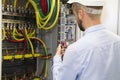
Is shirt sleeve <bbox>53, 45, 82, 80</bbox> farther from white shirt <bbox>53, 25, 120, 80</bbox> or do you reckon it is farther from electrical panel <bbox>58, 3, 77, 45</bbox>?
electrical panel <bbox>58, 3, 77, 45</bbox>

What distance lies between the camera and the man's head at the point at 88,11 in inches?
53.4

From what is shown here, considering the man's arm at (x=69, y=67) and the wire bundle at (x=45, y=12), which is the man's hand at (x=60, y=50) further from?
the wire bundle at (x=45, y=12)

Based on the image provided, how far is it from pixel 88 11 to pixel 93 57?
296 millimetres

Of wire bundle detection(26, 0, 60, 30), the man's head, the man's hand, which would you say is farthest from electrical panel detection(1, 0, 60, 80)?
the man's head

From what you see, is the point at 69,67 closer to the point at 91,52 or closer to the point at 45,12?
the point at 91,52

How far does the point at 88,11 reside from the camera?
53.6 inches

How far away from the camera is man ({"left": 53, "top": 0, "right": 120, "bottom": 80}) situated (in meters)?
1.31

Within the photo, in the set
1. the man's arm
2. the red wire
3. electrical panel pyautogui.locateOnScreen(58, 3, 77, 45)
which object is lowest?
the man's arm

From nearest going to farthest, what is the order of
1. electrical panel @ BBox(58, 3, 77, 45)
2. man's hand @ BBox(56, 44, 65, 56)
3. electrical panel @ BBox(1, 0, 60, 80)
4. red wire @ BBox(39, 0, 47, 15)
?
man's hand @ BBox(56, 44, 65, 56)
electrical panel @ BBox(58, 3, 77, 45)
electrical panel @ BBox(1, 0, 60, 80)
red wire @ BBox(39, 0, 47, 15)

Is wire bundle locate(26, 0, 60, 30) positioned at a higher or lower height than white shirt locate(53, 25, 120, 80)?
higher

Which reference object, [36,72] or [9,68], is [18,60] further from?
[36,72]

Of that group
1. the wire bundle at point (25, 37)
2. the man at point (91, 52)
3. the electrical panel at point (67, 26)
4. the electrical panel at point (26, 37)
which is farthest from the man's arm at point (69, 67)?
the wire bundle at point (25, 37)

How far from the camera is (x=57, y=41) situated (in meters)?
2.34

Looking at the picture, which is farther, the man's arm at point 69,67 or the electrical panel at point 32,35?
the electrical panel at point 32,35
